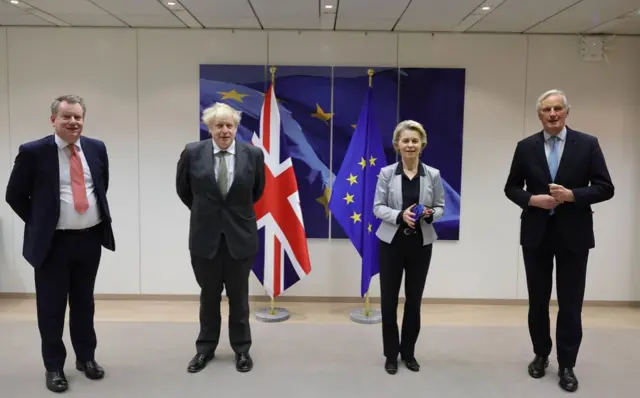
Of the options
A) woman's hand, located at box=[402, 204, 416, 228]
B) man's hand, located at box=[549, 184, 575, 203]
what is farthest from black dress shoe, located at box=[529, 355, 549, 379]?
woman's hand, located at box=[402, 204, 416, 228]

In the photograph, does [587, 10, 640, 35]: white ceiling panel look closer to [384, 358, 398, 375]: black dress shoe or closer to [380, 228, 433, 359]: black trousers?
[380, 228, 433, 359]: black trousers

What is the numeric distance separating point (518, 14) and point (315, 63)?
1.83 metres

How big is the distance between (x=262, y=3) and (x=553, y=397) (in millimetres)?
3400

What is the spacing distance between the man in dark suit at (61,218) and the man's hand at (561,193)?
255cm

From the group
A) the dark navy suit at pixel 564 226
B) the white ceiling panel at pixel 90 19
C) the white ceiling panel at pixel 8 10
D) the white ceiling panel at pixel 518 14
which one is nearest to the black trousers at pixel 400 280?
the dark navy suit at pixel 564 226

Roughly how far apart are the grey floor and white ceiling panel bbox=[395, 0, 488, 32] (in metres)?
2.56

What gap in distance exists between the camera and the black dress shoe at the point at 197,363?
3.35 metres

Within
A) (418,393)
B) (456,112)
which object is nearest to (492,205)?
(456,112)

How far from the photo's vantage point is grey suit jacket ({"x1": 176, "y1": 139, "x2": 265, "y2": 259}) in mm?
3207

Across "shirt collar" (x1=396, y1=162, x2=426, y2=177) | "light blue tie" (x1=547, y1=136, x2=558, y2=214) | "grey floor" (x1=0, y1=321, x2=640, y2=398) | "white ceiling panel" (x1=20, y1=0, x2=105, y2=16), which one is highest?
"white ceiling panel" (x1=20, y1=0, x2=105, y2=16)

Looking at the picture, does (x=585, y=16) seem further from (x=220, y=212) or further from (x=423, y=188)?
(x=220, y=212)

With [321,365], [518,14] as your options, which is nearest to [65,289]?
[321,365]

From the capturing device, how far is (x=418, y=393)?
3086 millimetres

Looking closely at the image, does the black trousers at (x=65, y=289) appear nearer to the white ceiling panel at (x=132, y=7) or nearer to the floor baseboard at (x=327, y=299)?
the white ceiling panel at (x=132, y=7)
